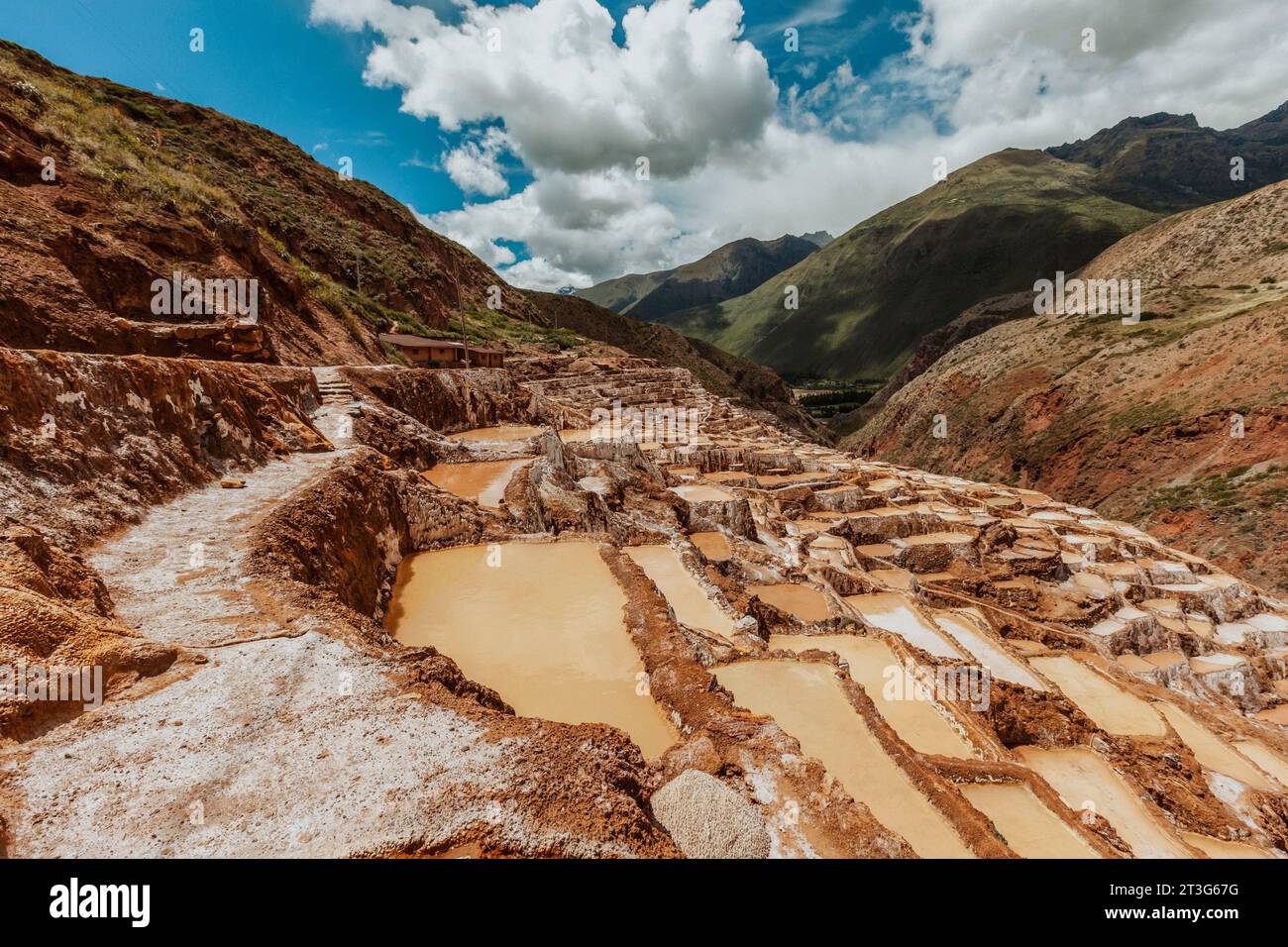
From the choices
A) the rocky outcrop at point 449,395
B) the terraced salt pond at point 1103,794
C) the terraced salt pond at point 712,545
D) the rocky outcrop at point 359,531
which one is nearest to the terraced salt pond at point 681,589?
the terraced salt pond at point 712,545

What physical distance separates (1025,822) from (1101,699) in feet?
28.5

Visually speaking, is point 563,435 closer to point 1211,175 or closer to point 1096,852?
point 1096,852

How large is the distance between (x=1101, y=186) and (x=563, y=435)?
721ft

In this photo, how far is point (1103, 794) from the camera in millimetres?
9078

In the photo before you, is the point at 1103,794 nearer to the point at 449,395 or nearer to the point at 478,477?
the point at 478,477

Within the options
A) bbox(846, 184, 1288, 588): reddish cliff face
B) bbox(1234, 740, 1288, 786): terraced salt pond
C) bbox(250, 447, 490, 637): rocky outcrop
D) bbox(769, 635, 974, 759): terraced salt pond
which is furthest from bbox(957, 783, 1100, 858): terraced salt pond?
bbox(846, 184, 1288, 588): reddish cliff face

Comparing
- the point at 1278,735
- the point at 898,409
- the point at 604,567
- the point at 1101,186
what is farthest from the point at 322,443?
the point at 1101,186

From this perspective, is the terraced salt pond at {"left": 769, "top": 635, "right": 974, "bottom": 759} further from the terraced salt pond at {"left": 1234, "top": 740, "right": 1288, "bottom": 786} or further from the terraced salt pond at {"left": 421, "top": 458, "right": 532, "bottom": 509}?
the terraced salt pond at {"left": 1234, "top": 740, "right": 1288, "bottom": 786}

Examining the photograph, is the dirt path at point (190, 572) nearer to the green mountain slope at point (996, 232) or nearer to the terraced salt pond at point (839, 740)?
the terraced salt pond at point (839, 740)

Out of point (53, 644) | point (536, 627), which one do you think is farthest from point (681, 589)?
point (53, 644)

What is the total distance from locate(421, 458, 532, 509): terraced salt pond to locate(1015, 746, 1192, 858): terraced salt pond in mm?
10889

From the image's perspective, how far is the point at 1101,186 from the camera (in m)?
163

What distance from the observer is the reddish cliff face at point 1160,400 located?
34.6m

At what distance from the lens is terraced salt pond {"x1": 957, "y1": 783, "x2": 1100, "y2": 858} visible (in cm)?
618
